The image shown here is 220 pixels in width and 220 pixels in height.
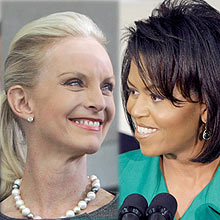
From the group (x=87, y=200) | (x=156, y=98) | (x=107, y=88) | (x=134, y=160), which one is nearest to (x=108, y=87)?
(x=107, y=88)

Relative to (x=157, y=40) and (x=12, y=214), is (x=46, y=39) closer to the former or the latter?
(x=157, y=40)

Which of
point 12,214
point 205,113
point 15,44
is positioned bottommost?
point 12,214

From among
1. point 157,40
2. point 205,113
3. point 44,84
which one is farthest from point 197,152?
point 44,84

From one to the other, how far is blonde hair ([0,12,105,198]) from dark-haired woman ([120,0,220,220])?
0.12 metres

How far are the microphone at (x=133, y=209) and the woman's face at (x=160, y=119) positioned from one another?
0.20 meters

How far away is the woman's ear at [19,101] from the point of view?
0.85m

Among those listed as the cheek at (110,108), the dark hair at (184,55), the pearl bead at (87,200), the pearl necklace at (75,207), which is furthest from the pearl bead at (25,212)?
the dark hair at (184,55)

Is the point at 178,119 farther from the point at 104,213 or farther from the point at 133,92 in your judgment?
the point at 104,213

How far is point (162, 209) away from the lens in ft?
2.46

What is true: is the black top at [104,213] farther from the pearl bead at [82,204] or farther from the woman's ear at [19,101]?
the woman's ear at [19,101]

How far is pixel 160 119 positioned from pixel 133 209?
0.76 feet

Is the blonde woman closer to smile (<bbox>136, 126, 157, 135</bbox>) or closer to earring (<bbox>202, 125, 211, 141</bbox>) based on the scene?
smile (<bbox>136, 126, 157, 135</bbox>)

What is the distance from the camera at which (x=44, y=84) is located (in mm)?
837

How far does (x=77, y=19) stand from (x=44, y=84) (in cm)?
13
